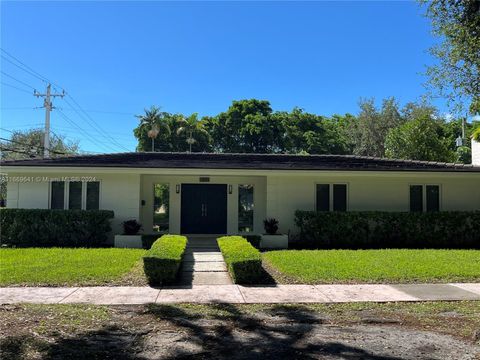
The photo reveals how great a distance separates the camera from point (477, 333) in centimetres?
562

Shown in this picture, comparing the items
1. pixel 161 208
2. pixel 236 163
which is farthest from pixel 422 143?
pixel 161 208

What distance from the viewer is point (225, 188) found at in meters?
17.2

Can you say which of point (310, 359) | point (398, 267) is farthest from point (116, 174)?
point (310, 359)

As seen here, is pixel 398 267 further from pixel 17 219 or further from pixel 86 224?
pixel 17 219

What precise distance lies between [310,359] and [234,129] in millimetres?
42967

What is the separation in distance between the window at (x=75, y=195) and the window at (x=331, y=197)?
856 centimetres

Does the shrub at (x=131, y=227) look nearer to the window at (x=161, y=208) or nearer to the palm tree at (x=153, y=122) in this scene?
the window at (x=161, y=208)

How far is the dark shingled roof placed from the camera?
49.0ft

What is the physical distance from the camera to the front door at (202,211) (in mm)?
16984

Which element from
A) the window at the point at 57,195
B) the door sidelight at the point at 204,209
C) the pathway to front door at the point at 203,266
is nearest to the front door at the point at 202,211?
the door sidelight at the point at 204,209

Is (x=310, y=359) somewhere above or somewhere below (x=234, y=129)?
below

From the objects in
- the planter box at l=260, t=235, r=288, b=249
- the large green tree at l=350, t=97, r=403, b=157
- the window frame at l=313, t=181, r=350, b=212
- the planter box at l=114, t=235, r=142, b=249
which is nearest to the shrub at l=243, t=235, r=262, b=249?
the planter box at l=260, t=235, r=288, b=249

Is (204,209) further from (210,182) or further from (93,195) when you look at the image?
(93,195)

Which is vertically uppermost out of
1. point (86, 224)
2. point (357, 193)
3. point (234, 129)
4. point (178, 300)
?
point (234, 129)
